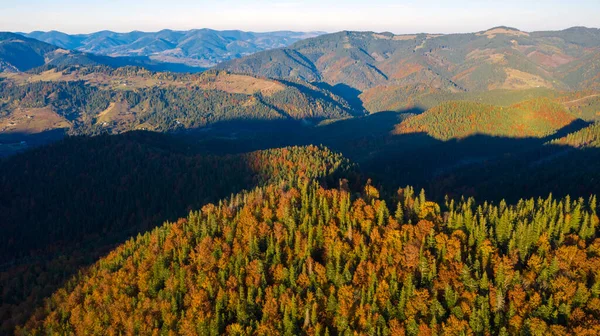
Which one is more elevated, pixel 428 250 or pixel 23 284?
pixel 428 250

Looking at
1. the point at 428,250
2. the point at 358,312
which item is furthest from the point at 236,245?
the point at 428,250

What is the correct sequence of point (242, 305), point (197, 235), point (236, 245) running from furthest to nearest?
point (197, 235)
point (236, 245)
point (242, 305)

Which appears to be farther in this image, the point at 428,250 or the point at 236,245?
the point at 236,245

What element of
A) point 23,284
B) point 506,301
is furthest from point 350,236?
point 23,284

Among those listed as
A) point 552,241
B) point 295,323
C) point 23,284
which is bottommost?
point 23,284

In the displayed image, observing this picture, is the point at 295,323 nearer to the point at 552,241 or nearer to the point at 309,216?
the point at 309,216

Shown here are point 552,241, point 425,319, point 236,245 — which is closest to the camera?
point 425,319
